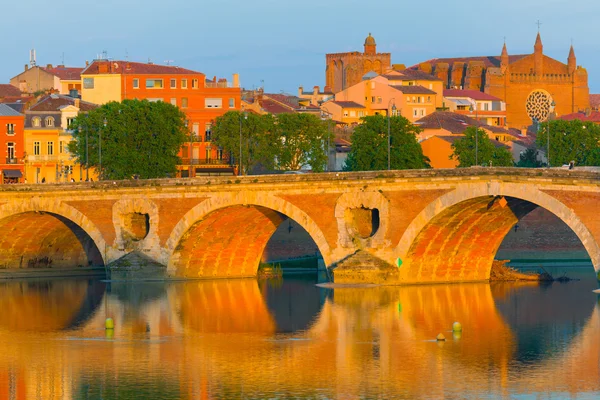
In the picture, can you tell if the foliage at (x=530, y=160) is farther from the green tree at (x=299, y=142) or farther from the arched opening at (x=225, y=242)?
the arched opening at (x=225, y=242)

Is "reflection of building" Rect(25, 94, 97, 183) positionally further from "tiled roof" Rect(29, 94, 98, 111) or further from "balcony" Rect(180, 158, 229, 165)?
"balcony" Rect(180, 158, 229, 165)

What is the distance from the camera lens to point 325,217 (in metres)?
81.4

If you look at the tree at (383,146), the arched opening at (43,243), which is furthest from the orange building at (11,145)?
the tree at (383,146)

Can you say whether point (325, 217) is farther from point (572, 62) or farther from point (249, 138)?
point (572, 62)

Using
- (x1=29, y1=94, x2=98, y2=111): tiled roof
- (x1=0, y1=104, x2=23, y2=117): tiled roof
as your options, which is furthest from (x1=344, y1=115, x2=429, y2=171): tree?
(x1=0, y1=104, x2=23, y2=117): tiled roof

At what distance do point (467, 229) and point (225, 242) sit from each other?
49.9 feet

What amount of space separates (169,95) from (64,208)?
123ft

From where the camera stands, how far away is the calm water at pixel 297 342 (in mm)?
53375

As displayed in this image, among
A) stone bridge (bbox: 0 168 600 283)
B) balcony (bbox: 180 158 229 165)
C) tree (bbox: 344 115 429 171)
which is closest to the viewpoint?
stone bridge (bbox: 0 168 600 283)

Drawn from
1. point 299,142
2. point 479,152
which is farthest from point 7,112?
point 479,152

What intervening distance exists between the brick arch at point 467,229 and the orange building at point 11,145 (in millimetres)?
43903

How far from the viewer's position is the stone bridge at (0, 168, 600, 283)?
2972 inches

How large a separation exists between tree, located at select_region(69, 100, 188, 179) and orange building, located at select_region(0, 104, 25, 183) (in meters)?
6.35

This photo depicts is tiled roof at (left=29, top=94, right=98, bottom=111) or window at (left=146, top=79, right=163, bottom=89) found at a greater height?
window at (left=146, top=79, right=163, bottom=89)
